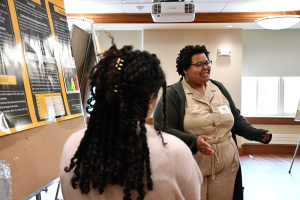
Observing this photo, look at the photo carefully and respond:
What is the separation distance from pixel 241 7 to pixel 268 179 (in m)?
3.00

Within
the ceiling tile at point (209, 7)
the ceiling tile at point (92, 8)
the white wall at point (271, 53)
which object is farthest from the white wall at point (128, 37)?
the white wall at point (271, 53)

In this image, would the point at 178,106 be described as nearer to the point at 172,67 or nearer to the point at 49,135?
the point at 49,135

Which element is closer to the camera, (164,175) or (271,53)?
(164,175)

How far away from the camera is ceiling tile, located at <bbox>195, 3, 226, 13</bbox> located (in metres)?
4.29

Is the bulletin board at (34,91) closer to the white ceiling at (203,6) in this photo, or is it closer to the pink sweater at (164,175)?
the pink sweater at (164,175)

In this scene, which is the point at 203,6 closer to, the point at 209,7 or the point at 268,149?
the point at 209,7

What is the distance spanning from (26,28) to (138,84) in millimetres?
736

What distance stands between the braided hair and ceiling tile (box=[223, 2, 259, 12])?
13.6ft

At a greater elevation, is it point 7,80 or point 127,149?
point 7,80

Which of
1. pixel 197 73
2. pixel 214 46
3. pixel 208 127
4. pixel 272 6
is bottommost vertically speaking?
pixel 208 127

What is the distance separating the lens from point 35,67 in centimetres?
115

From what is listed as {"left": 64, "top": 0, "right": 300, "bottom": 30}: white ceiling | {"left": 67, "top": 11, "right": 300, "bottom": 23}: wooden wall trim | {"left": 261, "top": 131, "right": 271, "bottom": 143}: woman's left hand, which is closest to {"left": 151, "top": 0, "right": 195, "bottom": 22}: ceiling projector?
{"left": 64, "top": 0, "right": 300, "bottom": 30}: white ceiling

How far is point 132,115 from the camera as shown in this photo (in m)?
0.69

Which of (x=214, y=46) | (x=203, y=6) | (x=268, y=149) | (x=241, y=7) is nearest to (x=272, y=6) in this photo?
(x=241, y=7)
